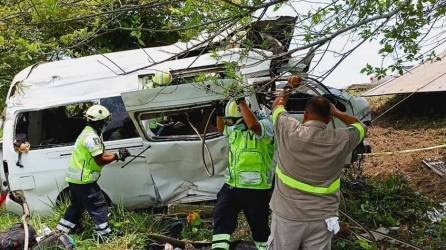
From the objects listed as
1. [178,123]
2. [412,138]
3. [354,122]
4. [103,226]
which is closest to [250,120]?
[354,122]

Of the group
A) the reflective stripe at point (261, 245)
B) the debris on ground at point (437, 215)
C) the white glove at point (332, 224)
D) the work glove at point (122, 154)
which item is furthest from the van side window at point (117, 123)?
the debris on ground at point (437, 215)

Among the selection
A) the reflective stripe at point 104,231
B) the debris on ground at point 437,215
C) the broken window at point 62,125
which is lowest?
the debris on ground at point 437,215

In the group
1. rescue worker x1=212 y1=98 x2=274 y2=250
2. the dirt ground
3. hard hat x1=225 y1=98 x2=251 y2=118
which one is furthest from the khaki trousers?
the dirt ground

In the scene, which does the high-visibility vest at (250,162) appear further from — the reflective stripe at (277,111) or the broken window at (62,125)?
the broken window at (62,125)

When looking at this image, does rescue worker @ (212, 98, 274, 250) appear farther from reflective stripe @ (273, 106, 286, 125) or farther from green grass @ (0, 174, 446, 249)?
green grass @ (0, 174, 446, 249)

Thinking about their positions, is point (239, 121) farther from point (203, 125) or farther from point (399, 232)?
point (399, 232)

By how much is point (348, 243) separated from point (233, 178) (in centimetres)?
138

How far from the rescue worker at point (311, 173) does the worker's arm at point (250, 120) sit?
0.64m

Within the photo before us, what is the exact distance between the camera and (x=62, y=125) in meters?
6.62

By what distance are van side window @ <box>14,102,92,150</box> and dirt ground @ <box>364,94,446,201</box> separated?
4.22 metres

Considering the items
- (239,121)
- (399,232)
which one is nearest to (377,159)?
(399,232)

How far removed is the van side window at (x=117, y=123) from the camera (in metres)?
6.11

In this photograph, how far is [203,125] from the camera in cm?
585

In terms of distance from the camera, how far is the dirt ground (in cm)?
710
